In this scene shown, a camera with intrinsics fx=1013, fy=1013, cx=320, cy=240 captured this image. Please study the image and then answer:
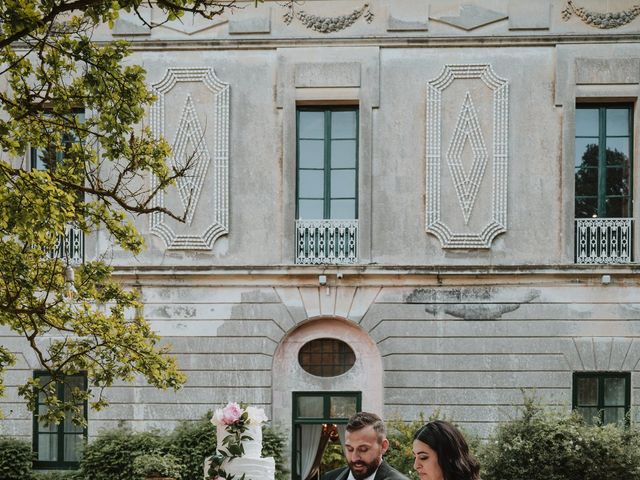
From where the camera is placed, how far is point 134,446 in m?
18.4

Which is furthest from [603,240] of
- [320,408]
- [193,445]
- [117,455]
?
[117,455]

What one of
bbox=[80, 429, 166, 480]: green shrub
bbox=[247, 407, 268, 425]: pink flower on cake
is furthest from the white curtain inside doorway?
bbox=[247, 407, 268, 425]: pink flower on cake

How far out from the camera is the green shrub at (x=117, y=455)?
59.9ft

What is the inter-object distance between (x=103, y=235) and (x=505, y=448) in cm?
856

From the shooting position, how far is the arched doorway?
754 inches

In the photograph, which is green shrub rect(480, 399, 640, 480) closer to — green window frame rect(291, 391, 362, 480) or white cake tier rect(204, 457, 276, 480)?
green window frame rect(291, 391, 362, 480)

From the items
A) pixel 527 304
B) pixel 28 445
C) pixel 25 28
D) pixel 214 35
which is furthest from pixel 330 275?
pixel 25 28

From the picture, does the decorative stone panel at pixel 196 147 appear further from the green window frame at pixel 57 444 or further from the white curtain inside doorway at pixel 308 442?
the white curtain inside doorway at pixel 308 442

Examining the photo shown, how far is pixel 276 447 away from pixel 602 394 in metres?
6.14

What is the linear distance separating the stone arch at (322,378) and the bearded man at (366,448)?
1209cm

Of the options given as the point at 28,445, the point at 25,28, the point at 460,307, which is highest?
the point at 25,28

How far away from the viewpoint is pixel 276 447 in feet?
60.6

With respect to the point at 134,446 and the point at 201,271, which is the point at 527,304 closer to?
the point at 201,271

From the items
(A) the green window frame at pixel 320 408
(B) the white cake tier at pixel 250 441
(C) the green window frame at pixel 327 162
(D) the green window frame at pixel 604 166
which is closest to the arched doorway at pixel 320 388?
(A) the green window frame at pixel 320 408
